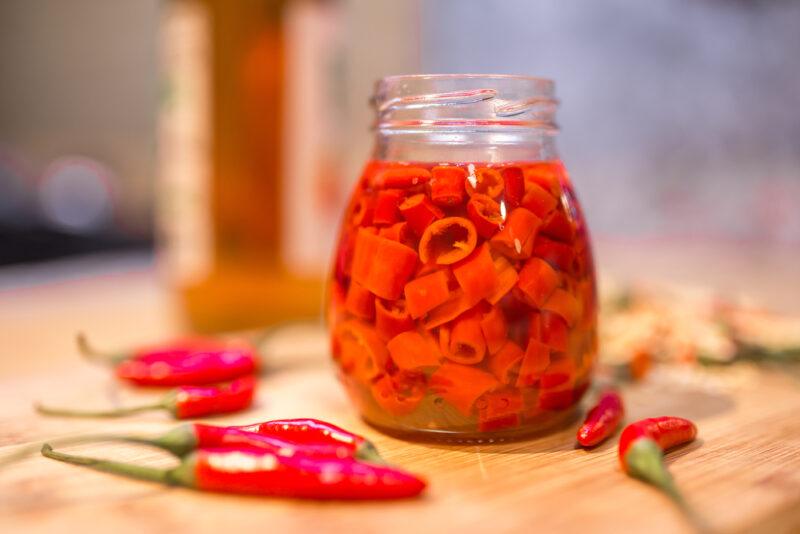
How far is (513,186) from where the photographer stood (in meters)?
0.88

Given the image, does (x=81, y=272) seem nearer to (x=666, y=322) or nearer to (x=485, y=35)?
(x=485, y=35)

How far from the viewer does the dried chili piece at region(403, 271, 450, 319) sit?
831 mm

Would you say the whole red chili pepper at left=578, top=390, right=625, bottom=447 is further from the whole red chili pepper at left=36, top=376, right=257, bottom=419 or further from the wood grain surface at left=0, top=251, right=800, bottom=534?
the whole red chili pepper at left=36, top=376, right=257, bottom=419

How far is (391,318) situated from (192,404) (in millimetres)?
318

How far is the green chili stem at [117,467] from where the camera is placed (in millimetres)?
764

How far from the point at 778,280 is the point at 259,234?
1161 mm

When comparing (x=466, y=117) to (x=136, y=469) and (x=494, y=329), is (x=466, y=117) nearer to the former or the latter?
(x=494, y=329)

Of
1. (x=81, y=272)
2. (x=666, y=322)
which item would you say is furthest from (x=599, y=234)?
(x=81, y=272)

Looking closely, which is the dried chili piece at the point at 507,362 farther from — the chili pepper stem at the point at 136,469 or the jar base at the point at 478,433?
the chili pepper stem at the point at 136,469

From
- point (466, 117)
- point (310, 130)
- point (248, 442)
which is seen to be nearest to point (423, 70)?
point (310, 130)

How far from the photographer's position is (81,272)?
109 inches

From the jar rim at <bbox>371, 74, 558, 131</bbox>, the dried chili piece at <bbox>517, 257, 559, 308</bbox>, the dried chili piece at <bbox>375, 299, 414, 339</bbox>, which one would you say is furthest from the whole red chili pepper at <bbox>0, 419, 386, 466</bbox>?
the jar rim at <bbox>371, 74, 558, 131</bbox>

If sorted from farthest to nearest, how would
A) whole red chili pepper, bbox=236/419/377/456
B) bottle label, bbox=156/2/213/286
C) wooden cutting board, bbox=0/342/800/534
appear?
bottle label, bbox=156/2/213/286 < whole red chili pepper, bbox=236/419/377/456 < wooden cutting board, bbox=0/342/800/534

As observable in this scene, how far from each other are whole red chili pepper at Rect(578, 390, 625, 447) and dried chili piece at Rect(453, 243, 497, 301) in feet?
0.65
